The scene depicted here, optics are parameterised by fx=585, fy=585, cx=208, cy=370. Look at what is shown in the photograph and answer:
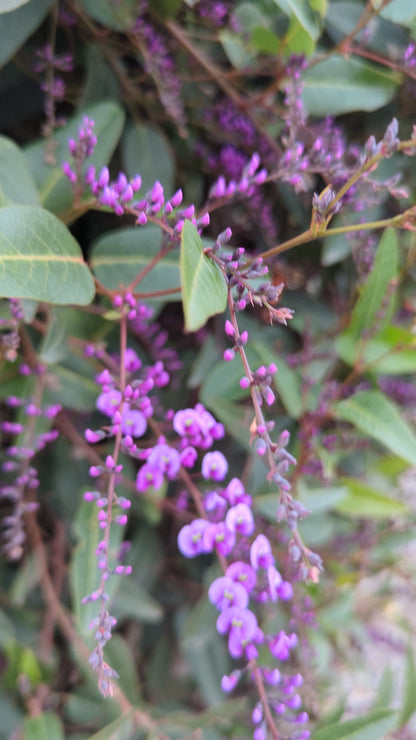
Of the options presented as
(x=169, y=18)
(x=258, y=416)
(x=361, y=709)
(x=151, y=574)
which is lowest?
(x=361, y=709)

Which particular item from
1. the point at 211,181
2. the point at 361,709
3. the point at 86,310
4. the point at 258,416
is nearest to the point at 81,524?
the point at 86,310

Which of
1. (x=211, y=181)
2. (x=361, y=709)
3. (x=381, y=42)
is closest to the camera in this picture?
(x=381, y=42)

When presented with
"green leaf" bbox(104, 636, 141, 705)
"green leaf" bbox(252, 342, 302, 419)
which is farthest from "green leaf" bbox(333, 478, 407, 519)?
"green leaf" bbox(104, 636, 141, 705)

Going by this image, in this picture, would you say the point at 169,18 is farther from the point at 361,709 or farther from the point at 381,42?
the point at 361,709

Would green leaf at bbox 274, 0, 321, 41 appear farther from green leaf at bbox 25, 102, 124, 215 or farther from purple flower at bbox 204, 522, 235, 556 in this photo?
purple flower at bbox 204, 522, 235, 556

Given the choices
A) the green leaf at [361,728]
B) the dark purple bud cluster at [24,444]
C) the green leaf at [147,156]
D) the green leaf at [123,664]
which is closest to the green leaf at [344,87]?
the green leaf at [147,156]

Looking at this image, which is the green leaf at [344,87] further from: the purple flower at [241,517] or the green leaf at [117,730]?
the green leaf at [117,730]
